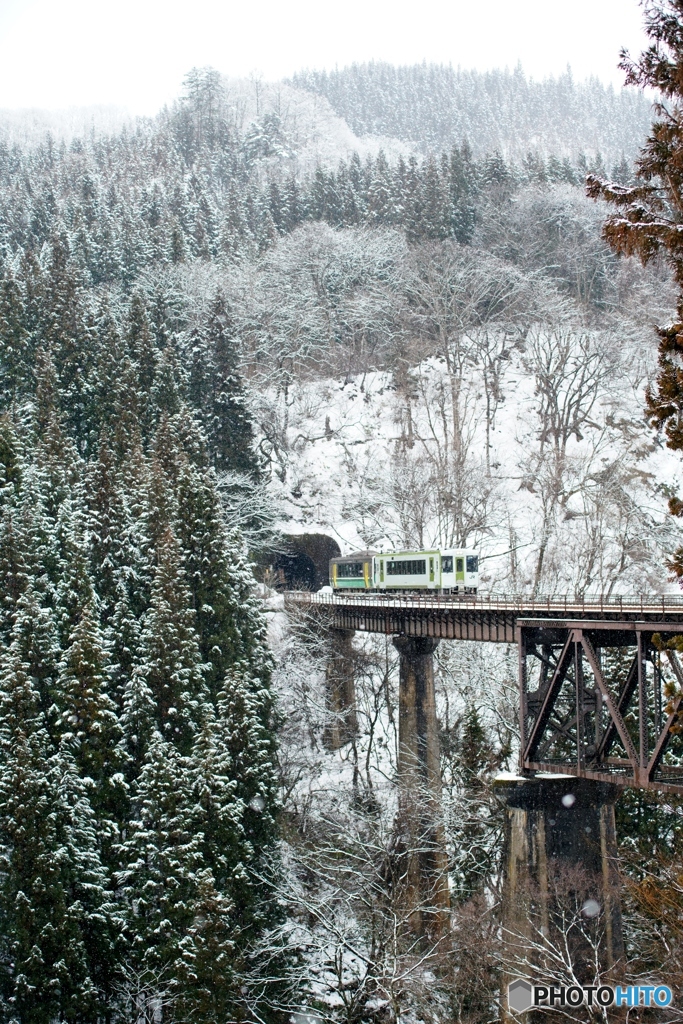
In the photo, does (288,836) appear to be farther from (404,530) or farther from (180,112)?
(180,112)

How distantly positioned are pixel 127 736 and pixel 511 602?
567 inches

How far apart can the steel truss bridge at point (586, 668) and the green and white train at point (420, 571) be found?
2625mm

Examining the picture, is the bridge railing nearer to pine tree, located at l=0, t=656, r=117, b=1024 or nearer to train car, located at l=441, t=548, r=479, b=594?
train car, located at l=441, t=548, r=479, b=594

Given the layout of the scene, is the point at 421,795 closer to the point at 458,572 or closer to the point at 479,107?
the point at 458,572

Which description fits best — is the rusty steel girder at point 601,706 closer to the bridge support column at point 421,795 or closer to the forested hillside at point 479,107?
the bridge support column at point 421,795

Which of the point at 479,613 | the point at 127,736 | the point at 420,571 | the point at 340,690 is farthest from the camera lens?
A: the point at 340,690

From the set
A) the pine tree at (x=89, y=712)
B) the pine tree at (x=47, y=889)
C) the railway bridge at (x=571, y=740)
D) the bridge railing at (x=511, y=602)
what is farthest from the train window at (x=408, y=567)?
the pine tree at (x=47, y=889)

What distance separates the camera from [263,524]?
5716 centimetres

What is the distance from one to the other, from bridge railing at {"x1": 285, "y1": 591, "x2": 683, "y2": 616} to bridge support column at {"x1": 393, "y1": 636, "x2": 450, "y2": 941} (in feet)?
7.54

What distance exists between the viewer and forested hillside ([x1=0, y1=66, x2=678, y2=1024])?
30812 mm

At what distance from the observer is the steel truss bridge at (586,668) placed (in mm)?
22188

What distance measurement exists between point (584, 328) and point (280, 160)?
69.7 meters

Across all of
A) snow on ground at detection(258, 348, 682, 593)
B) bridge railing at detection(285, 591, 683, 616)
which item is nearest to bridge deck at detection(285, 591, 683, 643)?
bridge railing at detection(285, 591, 683, 616)

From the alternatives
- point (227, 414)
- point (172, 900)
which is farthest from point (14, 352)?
point (172, 900)
